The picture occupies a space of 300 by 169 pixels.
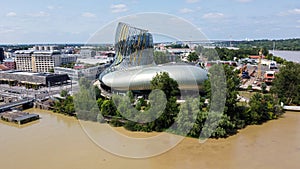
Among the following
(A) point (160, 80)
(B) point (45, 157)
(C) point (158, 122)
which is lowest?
(B) point (45, 157)

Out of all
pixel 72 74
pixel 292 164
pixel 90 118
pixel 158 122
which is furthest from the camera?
pixel 72 74

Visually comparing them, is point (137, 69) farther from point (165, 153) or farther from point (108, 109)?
point (165, 153)

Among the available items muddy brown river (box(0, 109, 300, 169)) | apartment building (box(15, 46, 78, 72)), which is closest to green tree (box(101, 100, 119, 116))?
muddy brown river (box(0, 109, 300, 169))

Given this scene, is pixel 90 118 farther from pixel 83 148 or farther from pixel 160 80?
pixel 160 80

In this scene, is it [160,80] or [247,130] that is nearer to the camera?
[247,130]

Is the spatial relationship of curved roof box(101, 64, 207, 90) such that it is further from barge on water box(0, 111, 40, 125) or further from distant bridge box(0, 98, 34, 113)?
distant bridge box(0, 98, 34, 113)

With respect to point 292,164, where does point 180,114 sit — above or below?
above

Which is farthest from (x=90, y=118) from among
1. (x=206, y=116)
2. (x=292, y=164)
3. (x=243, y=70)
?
(x=243, y=70)

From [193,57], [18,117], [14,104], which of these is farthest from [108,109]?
[193,57]
